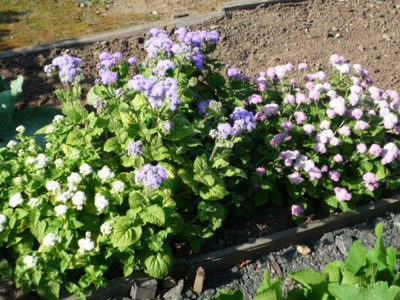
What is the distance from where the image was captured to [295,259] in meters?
3.85

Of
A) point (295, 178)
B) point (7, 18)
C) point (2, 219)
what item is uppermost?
point (7, 18)

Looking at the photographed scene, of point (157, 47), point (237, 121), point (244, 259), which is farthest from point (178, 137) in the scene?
point (244, 259)

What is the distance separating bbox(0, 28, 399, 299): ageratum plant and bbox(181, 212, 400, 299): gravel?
0.77ft

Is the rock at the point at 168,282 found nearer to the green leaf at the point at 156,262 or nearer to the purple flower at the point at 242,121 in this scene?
the green leaf at the point at 156,262

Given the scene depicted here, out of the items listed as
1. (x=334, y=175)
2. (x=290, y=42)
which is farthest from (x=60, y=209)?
(x=290, y=42)

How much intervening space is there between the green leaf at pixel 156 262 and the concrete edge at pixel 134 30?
2702 mm

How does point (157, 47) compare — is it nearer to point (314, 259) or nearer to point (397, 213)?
point (314, 259)

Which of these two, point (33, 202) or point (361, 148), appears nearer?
point (33, 202)

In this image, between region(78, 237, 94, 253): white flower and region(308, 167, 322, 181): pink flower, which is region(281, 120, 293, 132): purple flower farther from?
region(78, 237, 94, 253): white flower

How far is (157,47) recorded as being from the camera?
3.46m

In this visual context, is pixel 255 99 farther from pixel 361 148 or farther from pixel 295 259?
pixel 295 259

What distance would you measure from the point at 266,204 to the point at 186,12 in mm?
2750

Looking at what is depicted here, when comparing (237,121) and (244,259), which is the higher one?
(237,121)

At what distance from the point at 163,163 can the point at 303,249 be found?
1255 mm
